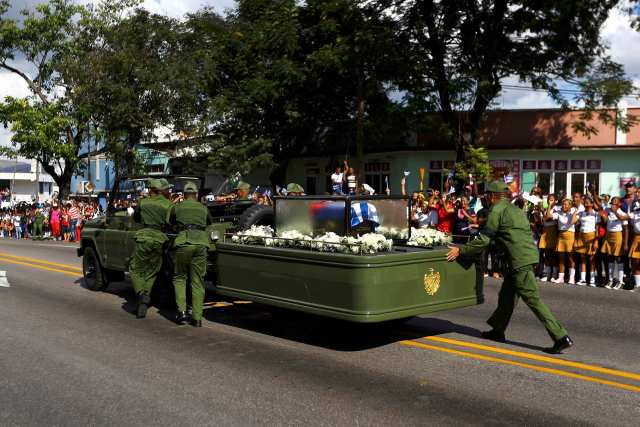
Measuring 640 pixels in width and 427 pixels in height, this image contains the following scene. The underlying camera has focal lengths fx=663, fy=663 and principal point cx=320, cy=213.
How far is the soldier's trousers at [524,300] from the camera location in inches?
272

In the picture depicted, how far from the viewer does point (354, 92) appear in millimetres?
29797

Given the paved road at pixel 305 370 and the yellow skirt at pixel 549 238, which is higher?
the yellow skirt at pixel 549 238

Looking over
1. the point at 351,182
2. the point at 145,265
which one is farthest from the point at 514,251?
the point at 351,182

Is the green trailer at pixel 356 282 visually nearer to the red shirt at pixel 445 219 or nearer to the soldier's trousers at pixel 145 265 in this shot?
the soldier's trousers at pixel 145 265

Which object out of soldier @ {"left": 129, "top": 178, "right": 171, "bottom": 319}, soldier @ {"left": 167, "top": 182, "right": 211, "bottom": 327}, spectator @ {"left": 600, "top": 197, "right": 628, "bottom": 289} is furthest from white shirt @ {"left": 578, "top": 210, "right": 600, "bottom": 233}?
soldier @ {"left": 129, "top": 178, "right": 171, "bottom": 319}

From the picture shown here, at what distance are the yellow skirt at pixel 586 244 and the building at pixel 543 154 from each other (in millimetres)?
11929

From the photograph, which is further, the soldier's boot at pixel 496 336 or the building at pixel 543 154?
the building at pixel 543 154

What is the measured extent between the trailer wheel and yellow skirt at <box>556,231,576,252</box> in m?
6.67

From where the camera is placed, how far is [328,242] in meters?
6.98

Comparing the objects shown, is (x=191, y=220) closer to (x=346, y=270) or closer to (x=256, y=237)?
(x=256, y=237)

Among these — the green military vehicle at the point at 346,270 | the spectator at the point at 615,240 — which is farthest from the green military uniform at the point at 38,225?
the spectator at the point at 615,240

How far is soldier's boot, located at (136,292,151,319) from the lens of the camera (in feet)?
30.4

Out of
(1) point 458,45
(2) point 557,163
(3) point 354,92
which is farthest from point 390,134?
(2) point 557,163

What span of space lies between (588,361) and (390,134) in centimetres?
2245
